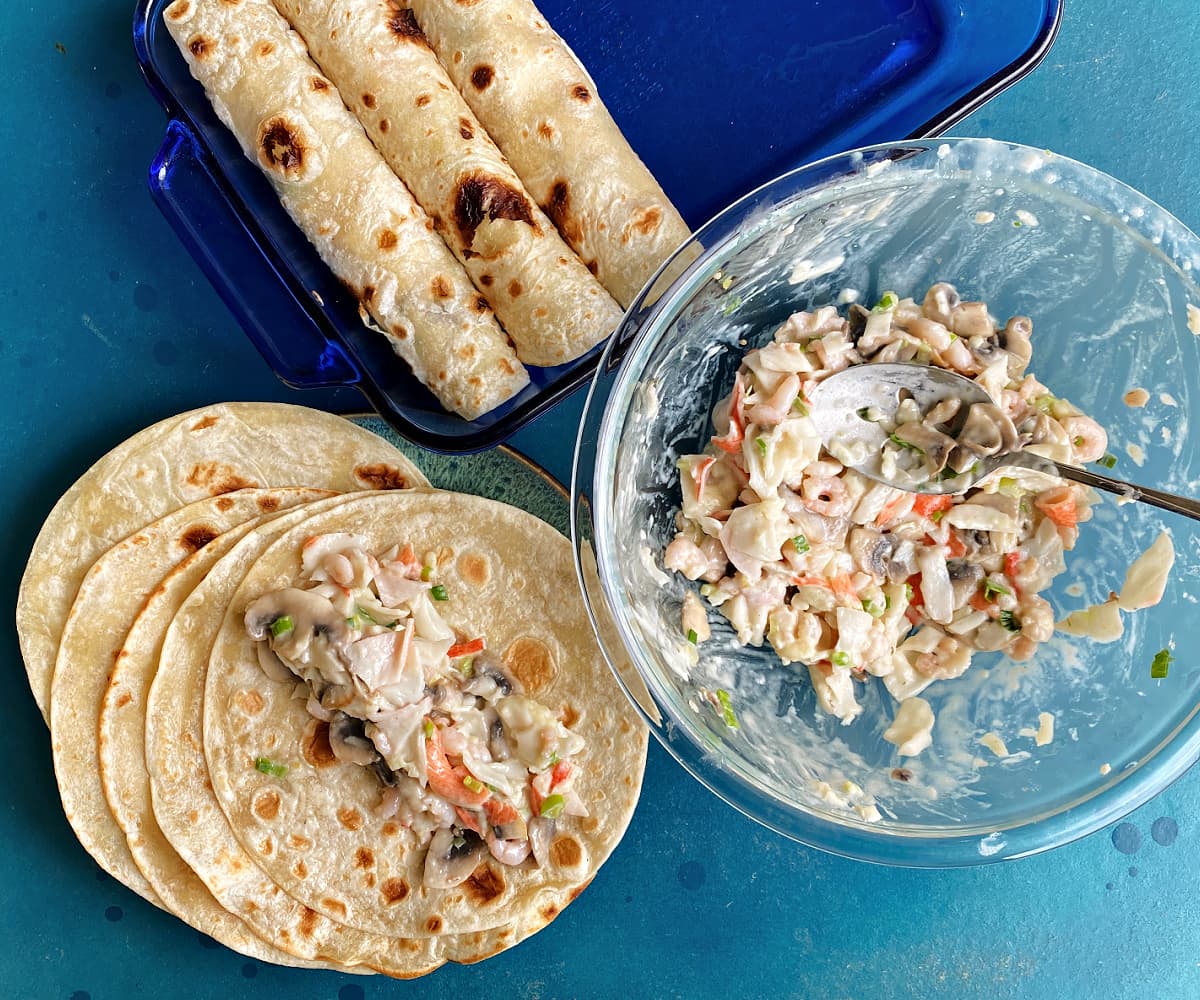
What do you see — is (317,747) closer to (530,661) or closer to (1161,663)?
(530,661)

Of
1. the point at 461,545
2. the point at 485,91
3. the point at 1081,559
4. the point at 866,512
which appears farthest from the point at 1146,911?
the point at 485,91

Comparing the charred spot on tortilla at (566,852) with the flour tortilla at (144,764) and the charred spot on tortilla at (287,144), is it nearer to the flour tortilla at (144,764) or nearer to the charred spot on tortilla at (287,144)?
the flour tortilla at (144,764)

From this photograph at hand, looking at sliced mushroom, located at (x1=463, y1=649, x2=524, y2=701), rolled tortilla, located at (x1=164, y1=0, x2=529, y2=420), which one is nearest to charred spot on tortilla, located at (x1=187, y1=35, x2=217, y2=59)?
rolled tortilla, located at (x1=164, y1=0, x2=529, y2=420)

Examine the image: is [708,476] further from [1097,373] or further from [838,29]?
[838,29]

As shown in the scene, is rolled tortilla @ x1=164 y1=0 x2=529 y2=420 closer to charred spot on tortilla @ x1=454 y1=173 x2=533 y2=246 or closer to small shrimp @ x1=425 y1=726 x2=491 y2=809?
charred spot on tortilla @ x1=454 y1=173 x2=533 y2=246

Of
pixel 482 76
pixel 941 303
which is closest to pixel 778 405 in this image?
pixel 941 303

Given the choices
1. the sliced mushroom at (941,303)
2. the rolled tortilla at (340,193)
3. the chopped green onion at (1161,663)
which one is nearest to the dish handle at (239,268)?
the rolled tortilla at (340,193)
